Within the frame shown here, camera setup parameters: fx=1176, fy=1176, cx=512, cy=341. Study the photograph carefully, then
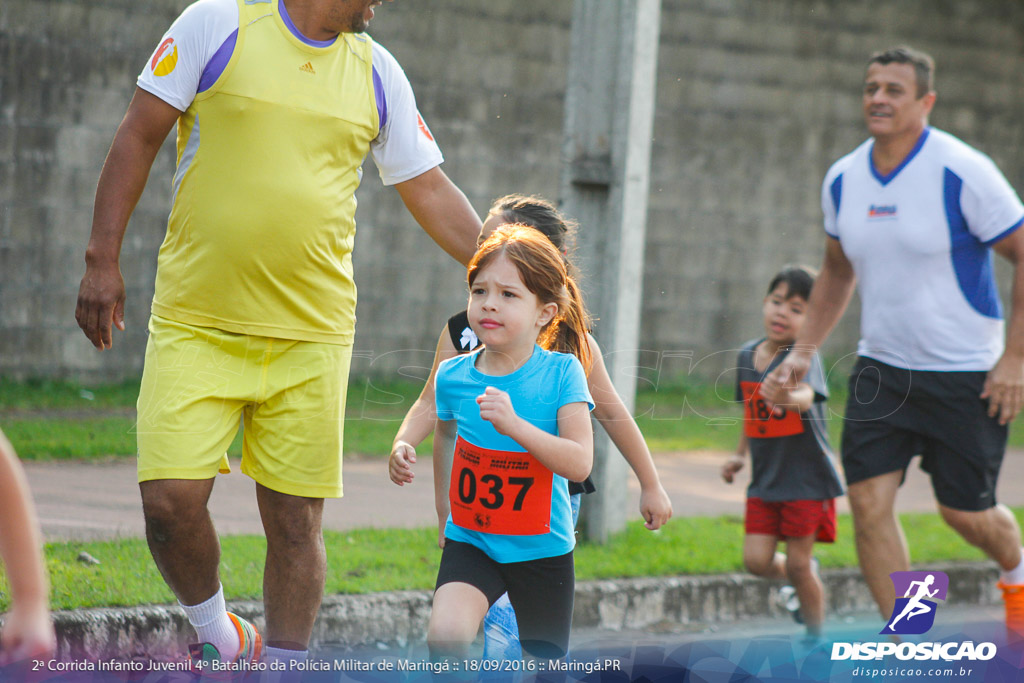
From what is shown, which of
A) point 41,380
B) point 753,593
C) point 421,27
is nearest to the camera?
point 753,593

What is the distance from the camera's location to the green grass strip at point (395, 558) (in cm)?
440

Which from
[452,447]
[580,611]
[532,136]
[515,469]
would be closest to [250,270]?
Result: [452,447]

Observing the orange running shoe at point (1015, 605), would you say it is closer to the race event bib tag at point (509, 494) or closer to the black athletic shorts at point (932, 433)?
the black athletic shorts at point (932, 433)

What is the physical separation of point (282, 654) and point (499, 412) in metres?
1.16

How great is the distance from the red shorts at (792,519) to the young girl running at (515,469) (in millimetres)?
2056

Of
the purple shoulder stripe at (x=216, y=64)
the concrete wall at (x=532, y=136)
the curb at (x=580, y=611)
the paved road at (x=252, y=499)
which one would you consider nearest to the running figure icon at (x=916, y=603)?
the curb at (x=580, y=611)

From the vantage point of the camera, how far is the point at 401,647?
15.7 ft

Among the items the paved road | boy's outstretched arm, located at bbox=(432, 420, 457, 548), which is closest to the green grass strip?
the paved road

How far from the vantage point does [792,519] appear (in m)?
5.11

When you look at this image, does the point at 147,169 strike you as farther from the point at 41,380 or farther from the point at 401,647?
the point at 41,380

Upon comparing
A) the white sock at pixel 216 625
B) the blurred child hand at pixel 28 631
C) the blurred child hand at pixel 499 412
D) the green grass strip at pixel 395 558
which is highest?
the blurred child hand at pixel 499 412

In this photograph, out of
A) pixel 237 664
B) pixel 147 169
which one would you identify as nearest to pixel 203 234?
pixel 147 169

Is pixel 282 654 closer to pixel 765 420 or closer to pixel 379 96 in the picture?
pixel 379 96

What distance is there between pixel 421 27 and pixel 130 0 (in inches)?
88.4
